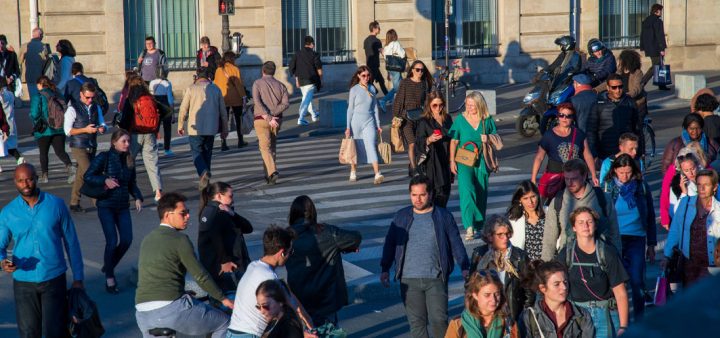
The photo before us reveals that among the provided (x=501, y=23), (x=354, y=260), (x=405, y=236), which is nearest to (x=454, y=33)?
(x=501, y=23)

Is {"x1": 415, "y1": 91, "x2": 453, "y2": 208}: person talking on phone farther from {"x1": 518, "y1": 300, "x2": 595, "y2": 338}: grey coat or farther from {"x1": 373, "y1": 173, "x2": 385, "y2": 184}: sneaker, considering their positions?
{"x1": 518, "y1": 300, "x2": 595, "y2": 338}: grey coat

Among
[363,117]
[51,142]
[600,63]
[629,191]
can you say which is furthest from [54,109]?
[629,191]

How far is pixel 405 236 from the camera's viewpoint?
7219 millimetres

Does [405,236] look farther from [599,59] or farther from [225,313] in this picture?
[599,59]

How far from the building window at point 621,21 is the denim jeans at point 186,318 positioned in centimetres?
2782

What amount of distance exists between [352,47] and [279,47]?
7.40 feet

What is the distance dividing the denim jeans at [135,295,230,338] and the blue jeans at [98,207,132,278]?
329cm

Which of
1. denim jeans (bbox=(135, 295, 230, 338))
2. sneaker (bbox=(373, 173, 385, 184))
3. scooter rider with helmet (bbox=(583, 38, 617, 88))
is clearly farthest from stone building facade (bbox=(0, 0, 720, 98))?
denim jeans (bbox=(135, 295, 230, 338))

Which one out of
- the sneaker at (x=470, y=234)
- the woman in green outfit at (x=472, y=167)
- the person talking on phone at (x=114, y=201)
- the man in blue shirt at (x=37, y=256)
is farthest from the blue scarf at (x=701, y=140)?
the man in blue shirt at (x=37, y=256)

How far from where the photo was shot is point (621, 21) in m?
33.3

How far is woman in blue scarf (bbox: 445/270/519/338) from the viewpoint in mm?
5637

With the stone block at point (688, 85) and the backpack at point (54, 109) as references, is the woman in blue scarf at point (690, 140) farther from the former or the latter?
the stone block at point (688, 85)

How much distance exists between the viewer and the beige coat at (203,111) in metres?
15.4

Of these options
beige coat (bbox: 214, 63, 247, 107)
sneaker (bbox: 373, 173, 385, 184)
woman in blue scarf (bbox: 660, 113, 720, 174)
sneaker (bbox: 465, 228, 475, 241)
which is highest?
beige coat (bbox: 214, 63, 247, 107)
